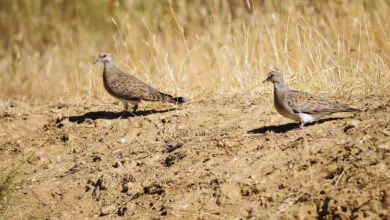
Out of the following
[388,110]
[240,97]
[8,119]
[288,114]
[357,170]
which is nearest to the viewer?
[357,170]

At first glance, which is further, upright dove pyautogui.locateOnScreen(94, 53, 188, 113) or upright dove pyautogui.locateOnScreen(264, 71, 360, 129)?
upright dove pyautogui.locateOnScreen(94, 53, 188, 113)

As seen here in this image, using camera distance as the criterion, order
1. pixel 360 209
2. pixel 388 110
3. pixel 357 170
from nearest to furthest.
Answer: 1. pixel 360 209
2. pixel 357 170
3. pixel 388 110

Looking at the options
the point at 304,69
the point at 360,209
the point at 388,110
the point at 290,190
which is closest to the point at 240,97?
the point at 304,69

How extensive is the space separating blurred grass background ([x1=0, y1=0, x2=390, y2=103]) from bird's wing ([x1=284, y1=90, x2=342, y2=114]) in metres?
0.95

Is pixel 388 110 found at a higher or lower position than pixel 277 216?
higher

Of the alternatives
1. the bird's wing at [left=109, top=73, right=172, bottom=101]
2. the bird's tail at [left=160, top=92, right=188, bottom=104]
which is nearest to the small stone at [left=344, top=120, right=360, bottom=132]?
the bird's tail at [left=160, top=92, right=188, bottom=104]

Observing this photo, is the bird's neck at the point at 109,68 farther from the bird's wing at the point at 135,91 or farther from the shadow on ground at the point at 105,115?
the shadow on ground at the point at 105,115

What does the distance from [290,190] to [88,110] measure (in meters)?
4.66

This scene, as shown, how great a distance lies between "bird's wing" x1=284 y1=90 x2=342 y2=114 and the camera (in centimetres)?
569

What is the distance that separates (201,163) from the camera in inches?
219

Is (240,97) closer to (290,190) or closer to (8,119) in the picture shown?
(290,190)

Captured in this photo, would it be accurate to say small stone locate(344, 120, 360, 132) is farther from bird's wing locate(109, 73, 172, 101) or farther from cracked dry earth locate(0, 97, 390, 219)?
bird's wing locate(109, 73, 172, 101)

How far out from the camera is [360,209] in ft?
13.6

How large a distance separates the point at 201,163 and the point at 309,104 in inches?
55.2
